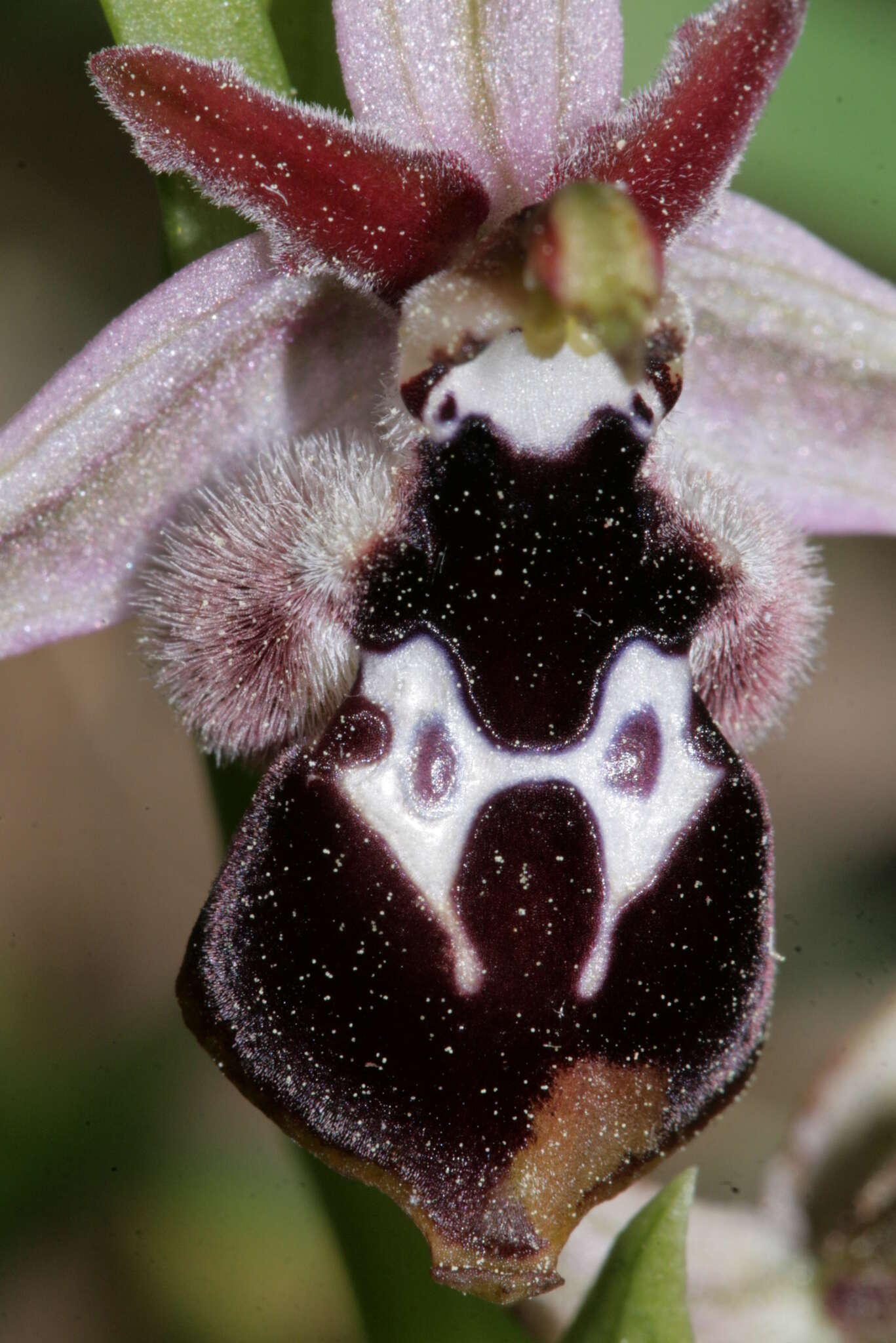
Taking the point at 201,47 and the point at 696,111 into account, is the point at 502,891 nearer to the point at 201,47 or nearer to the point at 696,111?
the point at 696,111

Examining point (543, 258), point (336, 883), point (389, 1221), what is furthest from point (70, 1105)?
point (543, 258)

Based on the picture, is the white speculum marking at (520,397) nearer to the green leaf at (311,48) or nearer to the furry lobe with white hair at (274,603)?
the furry lobe with white hair at (274,603)

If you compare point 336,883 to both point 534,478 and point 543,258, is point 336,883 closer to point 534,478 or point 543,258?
point 534,478

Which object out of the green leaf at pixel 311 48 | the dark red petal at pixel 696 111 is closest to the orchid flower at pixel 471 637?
the dark red petal at pixel 696 111

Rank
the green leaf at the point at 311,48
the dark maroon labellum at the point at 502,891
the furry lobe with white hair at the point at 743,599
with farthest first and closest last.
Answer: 1. the green leaf at the point at 311,48
2. the furry lobe with white hair at the point at 743,599
3. the dark maroon labellum at the point at 502,891

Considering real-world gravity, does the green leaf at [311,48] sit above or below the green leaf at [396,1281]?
above

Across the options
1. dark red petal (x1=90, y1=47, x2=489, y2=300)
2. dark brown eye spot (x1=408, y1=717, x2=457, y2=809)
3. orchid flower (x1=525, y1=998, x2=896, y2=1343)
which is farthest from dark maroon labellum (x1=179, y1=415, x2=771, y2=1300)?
orchid flower (x1=525, y1=998, x2=896, y2=1343)
